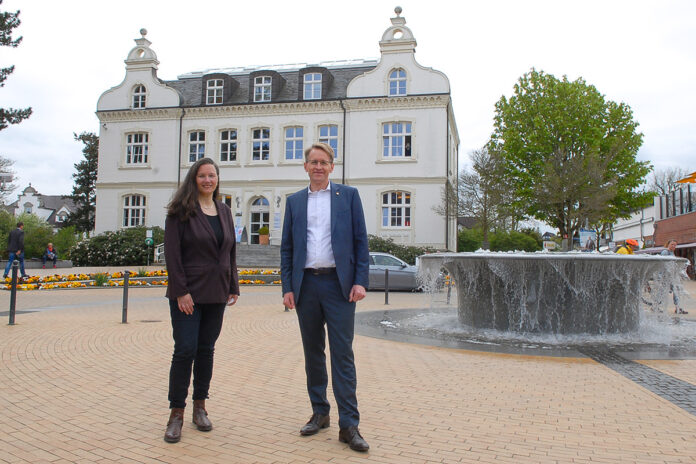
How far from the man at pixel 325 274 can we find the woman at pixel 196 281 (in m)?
0.49

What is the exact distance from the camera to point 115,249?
31.4 metres


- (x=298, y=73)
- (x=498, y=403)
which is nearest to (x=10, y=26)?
(x=298, y=73)

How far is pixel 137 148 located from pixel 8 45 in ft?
43.4

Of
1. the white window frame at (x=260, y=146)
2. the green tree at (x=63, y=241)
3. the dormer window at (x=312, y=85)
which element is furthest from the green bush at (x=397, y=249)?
the green tree at (x=63, y=241)

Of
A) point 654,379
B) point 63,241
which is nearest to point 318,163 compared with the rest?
point 654,379

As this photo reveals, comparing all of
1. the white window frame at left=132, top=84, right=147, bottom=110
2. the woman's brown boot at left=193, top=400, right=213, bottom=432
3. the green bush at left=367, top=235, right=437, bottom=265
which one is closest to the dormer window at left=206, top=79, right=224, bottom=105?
the white window frame at left=132, top=84, right=147, bottom=110

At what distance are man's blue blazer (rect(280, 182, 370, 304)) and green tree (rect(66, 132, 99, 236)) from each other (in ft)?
196

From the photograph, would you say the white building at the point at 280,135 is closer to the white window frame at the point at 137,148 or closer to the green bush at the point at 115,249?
the white window frame at the point at 137,148

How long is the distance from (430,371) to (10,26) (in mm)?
26352

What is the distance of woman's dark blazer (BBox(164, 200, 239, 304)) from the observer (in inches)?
154

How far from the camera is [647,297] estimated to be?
9867mm

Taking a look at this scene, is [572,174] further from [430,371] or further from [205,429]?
[205,429]

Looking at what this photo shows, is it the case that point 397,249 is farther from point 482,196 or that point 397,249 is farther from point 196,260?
point 196,260

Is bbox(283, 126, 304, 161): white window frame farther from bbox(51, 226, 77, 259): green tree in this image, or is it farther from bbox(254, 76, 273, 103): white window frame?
bbox(51, 226, 77, 259): green tree
